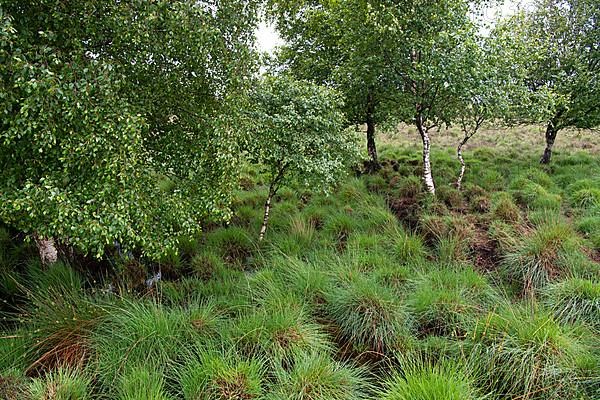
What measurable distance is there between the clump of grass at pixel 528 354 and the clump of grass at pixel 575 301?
1.49 ft

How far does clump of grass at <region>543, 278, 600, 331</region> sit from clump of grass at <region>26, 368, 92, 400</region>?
5023mm

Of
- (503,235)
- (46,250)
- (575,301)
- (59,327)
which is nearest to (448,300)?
(575,301)

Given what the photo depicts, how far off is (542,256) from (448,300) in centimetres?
220

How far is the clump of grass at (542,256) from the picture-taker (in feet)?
19.7

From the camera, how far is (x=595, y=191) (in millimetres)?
8734

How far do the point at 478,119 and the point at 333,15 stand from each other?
447 centimetres

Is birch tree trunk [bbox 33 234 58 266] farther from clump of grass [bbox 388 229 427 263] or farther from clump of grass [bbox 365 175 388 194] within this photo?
clump of grass [bbox 365 175 388 194]

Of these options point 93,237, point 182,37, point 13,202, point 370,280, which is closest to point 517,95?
point 370,280

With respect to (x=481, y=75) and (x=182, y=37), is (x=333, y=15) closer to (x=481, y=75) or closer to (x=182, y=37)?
(x=481, y=75)

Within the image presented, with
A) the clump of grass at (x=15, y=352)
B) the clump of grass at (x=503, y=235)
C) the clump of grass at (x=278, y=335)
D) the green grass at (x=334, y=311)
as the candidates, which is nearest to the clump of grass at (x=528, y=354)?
the green grass at (x=334, y=311)

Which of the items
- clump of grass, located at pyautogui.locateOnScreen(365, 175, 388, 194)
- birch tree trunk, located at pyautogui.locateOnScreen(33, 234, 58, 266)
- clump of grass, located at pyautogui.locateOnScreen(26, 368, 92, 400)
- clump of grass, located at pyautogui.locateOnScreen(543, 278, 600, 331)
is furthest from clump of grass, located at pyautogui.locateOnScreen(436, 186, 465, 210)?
birch tree trunk, located at pyautogui.locateOnScreen(33, 234, 58, 266)

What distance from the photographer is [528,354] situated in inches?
157

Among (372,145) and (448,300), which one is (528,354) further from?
(372,145)

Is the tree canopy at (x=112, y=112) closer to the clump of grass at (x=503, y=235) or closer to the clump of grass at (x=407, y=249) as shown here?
the clump of grass at (x=407, y=249)
